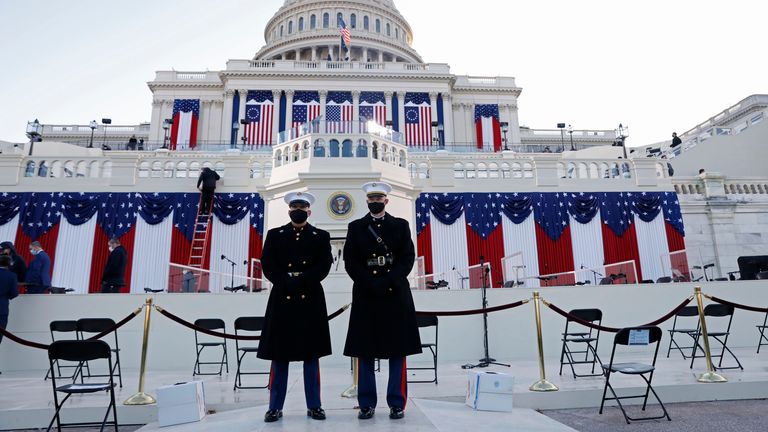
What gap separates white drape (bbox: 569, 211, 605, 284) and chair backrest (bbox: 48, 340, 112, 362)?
52.8ft

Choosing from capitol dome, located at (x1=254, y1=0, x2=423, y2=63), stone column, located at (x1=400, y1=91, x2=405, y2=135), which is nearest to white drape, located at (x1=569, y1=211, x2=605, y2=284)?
stone column, located at (x1=400, y1=91, x2=405, y2=135)

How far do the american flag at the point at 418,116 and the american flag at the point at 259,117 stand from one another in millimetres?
11614

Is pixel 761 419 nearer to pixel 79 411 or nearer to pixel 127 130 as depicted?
pixel 79 411

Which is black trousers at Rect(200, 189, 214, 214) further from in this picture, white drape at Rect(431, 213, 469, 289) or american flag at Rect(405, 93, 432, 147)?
american flag at Rect(405, 93, 432, 147)

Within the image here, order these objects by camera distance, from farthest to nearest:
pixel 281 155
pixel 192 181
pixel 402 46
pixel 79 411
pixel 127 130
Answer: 1. pixel 402 46
2. pixel 127 130
3. pixel 192 181
4. pixel 281 155
5. pixel 79 411

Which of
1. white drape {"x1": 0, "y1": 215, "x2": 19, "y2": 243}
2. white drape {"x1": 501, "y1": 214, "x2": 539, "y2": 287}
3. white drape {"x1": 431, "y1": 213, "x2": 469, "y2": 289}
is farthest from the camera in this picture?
white drape {"x1": 501, "y1": 214, "x2": 539, "y2": 287}

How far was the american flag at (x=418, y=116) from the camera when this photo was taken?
1686 inches

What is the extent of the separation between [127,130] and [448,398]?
51698 millimetres

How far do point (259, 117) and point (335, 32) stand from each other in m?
23.1

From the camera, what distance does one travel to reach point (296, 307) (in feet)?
15.9

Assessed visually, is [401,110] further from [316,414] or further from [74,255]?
[316,414]

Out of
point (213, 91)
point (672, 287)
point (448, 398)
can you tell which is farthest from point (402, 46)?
point (448, 398)

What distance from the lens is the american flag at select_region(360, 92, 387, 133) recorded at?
4275 cm

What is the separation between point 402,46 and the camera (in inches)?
2470
